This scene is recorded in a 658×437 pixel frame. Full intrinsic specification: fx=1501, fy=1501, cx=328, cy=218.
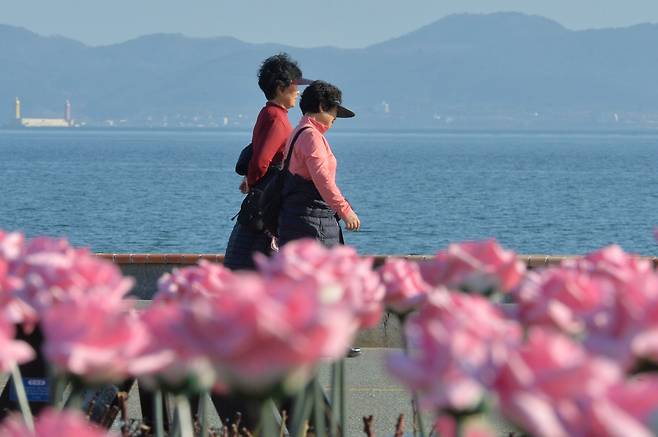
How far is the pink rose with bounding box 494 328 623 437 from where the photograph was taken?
1.27 metres

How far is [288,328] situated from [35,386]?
373 centimetres

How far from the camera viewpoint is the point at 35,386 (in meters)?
4.98

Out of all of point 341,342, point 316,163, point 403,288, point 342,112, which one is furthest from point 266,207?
point 341,342

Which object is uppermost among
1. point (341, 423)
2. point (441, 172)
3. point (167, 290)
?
point (167, 290)

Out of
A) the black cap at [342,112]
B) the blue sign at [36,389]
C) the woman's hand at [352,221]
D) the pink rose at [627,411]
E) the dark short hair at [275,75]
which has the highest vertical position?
the dark short hair at [275,75]

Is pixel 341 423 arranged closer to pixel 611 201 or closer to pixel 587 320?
pixel 587 320

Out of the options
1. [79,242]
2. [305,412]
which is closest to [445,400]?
[305,412]

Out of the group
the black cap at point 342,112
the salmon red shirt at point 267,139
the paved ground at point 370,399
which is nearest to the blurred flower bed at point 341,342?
the black cap at point 342,112

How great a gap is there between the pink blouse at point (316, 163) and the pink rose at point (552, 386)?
5.02m

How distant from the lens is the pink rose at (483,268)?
2146 mm

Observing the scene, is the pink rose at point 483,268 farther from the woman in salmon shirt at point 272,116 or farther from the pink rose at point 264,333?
the woman in salmon shirt at point 272,116

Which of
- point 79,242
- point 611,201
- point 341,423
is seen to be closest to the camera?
point 341,423

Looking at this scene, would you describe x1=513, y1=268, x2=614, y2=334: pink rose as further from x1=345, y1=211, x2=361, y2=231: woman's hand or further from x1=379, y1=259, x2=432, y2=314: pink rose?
x1=345, y1=211, x2=361, y2=231: woman's hand

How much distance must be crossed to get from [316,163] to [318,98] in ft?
1.06
